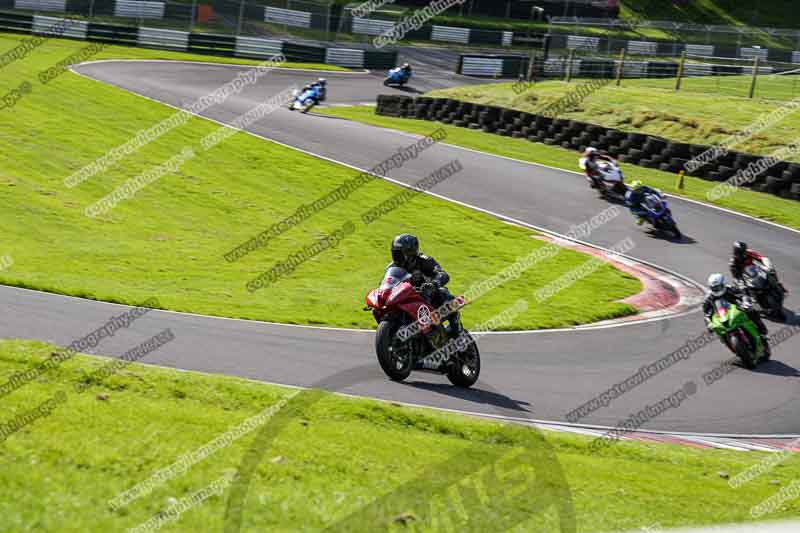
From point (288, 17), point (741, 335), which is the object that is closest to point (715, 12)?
point (288, 17)

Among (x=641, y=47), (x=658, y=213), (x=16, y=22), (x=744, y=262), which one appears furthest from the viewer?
(x=641, y=47)

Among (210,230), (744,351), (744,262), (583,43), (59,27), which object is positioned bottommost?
(210,230)

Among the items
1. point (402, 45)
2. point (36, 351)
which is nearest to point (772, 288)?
point (36, 351)

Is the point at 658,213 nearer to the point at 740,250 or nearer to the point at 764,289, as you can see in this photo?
the point at 740,250

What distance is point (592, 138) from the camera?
34.1m

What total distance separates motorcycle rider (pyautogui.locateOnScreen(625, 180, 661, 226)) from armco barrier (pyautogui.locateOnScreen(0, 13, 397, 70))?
2912cm

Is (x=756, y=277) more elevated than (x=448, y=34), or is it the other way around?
(x=448, y=34)

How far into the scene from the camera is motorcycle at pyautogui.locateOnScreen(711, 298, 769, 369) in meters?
16.3

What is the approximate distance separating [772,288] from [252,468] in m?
14.7

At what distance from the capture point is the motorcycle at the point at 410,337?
12.2m

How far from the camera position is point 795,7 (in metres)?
80.9

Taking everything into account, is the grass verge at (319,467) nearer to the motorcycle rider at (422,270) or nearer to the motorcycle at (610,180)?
the motorcycle rider at (422,270)

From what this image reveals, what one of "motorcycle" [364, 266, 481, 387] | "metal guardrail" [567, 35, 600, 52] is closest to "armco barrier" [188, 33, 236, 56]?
"metal guardrail" [567, 35, 600, 52]

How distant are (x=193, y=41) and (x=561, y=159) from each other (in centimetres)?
2398
